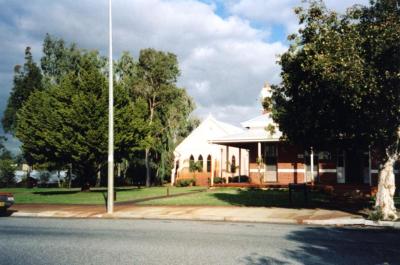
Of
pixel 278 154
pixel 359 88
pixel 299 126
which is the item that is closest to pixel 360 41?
pixel 359 88

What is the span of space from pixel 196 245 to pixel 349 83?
22.1 feet

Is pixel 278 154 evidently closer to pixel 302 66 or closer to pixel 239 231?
pixel 302 66

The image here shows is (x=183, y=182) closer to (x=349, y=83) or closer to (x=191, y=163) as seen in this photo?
(x=191, y=163)

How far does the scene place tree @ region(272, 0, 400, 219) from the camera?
13.6m

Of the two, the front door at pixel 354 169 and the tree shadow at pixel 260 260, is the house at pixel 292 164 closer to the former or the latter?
the front door at pixel 354 169

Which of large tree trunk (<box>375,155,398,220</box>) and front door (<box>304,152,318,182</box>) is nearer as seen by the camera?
large tree trunk (<box>375,155,398,220</box>)

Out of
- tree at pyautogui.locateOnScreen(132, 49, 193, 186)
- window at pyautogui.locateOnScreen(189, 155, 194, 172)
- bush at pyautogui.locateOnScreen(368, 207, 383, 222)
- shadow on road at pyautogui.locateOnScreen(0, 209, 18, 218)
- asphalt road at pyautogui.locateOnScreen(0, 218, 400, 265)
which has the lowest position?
shadow on road at pyautogui.locateOnScreen(0, 209, 18, 218)

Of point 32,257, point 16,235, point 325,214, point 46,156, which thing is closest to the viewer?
point 32,257

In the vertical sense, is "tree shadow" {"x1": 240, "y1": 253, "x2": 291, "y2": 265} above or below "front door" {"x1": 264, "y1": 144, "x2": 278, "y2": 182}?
below

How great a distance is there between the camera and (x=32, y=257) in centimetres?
891

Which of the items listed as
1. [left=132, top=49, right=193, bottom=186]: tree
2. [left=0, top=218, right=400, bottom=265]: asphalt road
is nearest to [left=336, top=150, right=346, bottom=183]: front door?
[left=132, top=49, right=193, bottom=186]: tree

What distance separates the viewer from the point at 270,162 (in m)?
35.4

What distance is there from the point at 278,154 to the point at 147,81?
60.7 feet

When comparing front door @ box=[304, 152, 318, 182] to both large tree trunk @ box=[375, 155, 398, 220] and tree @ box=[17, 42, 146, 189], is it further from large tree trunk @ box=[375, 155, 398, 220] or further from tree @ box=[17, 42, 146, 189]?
large tree trunk @ box=[375, 155, 398, 220]
